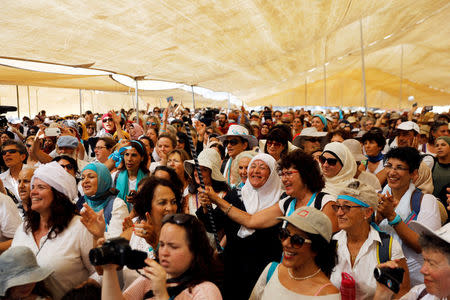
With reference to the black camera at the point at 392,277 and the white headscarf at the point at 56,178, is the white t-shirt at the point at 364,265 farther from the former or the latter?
the white headscarf at the point at 56,178

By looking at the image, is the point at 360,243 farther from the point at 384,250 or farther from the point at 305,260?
the point at 305,260

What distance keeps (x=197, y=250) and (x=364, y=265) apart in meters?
1.07

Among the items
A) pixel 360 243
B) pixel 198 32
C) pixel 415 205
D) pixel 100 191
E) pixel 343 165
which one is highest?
pixel 198 32

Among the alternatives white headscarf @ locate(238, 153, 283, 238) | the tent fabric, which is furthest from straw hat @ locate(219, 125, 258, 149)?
the tent fabric

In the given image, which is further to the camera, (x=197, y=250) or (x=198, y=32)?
(x=198, y=32)

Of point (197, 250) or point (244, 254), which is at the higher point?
point (197, 250)

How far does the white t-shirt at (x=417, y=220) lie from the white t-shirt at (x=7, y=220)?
119 inches

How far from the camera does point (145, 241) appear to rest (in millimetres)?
2732

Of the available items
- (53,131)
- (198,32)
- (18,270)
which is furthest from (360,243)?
(198,32)

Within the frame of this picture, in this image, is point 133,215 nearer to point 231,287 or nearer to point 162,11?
point 231,287

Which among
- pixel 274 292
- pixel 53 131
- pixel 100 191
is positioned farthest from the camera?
pixel 53 131

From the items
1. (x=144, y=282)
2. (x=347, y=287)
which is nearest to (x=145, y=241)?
(x=144, y=282)

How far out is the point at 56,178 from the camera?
106 inches

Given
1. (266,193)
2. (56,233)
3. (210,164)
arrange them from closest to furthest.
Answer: (56,233) → (266,193) → (210,164)
